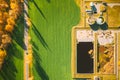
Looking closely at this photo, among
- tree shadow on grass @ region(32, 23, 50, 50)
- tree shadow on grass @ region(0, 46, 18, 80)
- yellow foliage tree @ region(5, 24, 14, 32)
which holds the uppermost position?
yellow foliage tree @ region(5, 24, 14, 32)

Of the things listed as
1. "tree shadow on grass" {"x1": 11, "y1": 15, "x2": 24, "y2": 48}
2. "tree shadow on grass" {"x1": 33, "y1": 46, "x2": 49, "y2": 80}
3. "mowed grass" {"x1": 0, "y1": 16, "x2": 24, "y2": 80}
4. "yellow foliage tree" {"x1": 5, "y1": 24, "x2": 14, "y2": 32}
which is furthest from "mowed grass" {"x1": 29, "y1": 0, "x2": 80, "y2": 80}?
"yellow foliage tree" {"x1": 5, "y1": 24, "x2": 14, "y2": 32}

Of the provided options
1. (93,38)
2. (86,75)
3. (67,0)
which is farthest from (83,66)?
(67,0)

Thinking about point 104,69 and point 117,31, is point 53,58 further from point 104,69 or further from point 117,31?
point 117,31

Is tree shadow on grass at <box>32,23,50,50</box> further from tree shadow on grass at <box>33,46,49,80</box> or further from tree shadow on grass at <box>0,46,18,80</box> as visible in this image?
tree shadow on grass at <box>0,46,18,80</box>

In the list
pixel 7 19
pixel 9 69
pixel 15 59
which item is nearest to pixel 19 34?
pixel 7 19

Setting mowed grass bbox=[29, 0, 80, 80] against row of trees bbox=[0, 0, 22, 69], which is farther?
mowed grass bbox=[29, 0, 80, 80]

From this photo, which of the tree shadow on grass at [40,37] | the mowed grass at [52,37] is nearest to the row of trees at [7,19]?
the mowed grass at [52,37]
